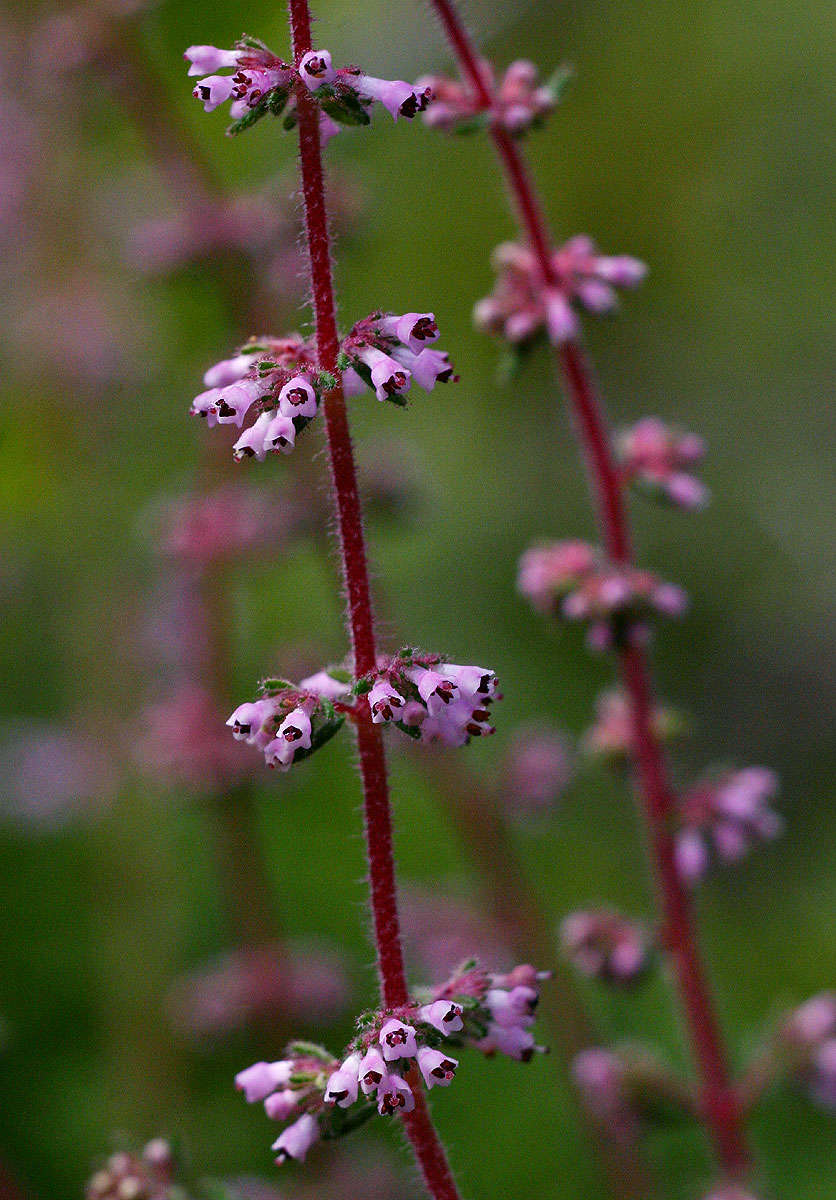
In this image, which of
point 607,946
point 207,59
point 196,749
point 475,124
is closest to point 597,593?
point 607,946

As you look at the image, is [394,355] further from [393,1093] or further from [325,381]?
[393,1093]

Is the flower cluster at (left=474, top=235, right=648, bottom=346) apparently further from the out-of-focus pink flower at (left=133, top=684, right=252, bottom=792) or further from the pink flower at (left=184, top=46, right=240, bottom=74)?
the out-of-focus pink flower at (left=133, top=684, right=252, bottom=792)

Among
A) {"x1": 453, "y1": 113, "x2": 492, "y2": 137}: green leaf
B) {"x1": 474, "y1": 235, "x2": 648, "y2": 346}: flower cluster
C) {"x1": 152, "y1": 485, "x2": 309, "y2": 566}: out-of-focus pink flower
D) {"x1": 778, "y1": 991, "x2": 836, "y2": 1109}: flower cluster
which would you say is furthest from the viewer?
{"x1": 152, "y1": 485, "x2": 309, "y2": 566}: out-of-focus pink flower

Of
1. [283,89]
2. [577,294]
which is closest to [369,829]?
[283,89]

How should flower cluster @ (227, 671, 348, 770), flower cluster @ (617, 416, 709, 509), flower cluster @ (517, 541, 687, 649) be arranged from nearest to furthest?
flower cluster @ (227, 671, 348, 770), flower cluster @ (517, 541, 687, 649), flower cluster @ (617, 416, 709, 509)

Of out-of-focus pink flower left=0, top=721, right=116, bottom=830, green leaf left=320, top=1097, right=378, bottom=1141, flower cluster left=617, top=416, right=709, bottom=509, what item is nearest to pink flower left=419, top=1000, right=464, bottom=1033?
green leaf left=320, top=1097, right=378, bottom=1141

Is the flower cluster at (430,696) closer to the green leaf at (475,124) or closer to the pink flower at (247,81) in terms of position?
the pink flower at (247,81)

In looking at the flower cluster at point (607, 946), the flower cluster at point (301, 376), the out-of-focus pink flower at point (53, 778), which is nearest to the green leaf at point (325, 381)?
the flower cluster at point (301, 376)
